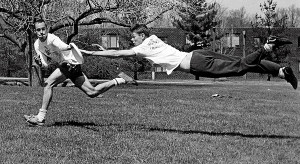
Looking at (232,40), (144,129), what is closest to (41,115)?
(144,129)

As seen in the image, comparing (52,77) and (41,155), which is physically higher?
(52,77)

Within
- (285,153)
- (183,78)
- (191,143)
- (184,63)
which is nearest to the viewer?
(285,153)

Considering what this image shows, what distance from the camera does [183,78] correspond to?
59344 mm

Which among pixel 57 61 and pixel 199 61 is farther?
pixel 57 61

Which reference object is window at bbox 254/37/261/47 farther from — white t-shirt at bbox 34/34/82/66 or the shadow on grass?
white t-shirt at bbox 34/34/82/66

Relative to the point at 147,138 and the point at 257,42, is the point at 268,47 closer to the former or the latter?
the point at 147,138

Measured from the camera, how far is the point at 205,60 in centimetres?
805

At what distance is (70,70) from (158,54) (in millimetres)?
1734

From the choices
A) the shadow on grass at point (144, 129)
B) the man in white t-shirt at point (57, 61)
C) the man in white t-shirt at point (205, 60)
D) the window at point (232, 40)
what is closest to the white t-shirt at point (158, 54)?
the man in white t-shirt at point (205, 60)

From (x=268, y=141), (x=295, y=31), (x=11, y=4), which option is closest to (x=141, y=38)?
(x=268, y=141)

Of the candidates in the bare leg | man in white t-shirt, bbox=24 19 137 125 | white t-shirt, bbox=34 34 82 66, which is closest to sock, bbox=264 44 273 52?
man in white t-shirt, bbox=24 19 137 125

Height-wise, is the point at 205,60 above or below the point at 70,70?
above

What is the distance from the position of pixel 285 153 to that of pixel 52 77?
444 centimetres

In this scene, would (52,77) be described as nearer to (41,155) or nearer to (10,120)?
(10,120)
